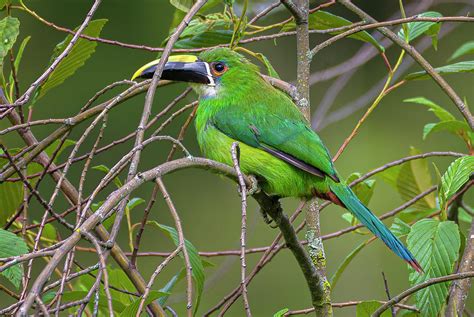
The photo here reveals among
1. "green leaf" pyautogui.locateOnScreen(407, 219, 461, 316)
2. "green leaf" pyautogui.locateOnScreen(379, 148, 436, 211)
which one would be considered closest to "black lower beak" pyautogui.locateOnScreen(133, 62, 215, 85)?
"green leaf" pyautogui.locateOnScreen(379, 148, 436, 211)

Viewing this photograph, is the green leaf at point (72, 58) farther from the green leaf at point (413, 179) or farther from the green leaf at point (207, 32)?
the green leaf at point (413, 179)

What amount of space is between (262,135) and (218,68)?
17.8 inches

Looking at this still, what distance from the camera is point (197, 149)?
8836 mm

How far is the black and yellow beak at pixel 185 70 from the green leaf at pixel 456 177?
104cm

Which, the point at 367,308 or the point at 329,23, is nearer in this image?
the point at 367,308

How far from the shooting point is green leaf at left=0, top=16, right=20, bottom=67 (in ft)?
8.89

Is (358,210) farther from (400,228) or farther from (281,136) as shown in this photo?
(281,136)

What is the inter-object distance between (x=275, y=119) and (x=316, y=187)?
1.06 ft

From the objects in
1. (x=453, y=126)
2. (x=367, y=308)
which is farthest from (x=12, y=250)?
(x=453, y=126)

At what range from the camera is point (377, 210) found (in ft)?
27.1

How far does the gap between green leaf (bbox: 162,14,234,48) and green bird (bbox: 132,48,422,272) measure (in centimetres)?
7

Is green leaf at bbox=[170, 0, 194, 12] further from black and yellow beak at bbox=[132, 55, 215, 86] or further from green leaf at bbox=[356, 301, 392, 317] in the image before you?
green leaf at bbox=[356, 301, 392, 317]

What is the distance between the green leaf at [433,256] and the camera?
2.58 m

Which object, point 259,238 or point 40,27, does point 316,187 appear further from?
point 40,27
